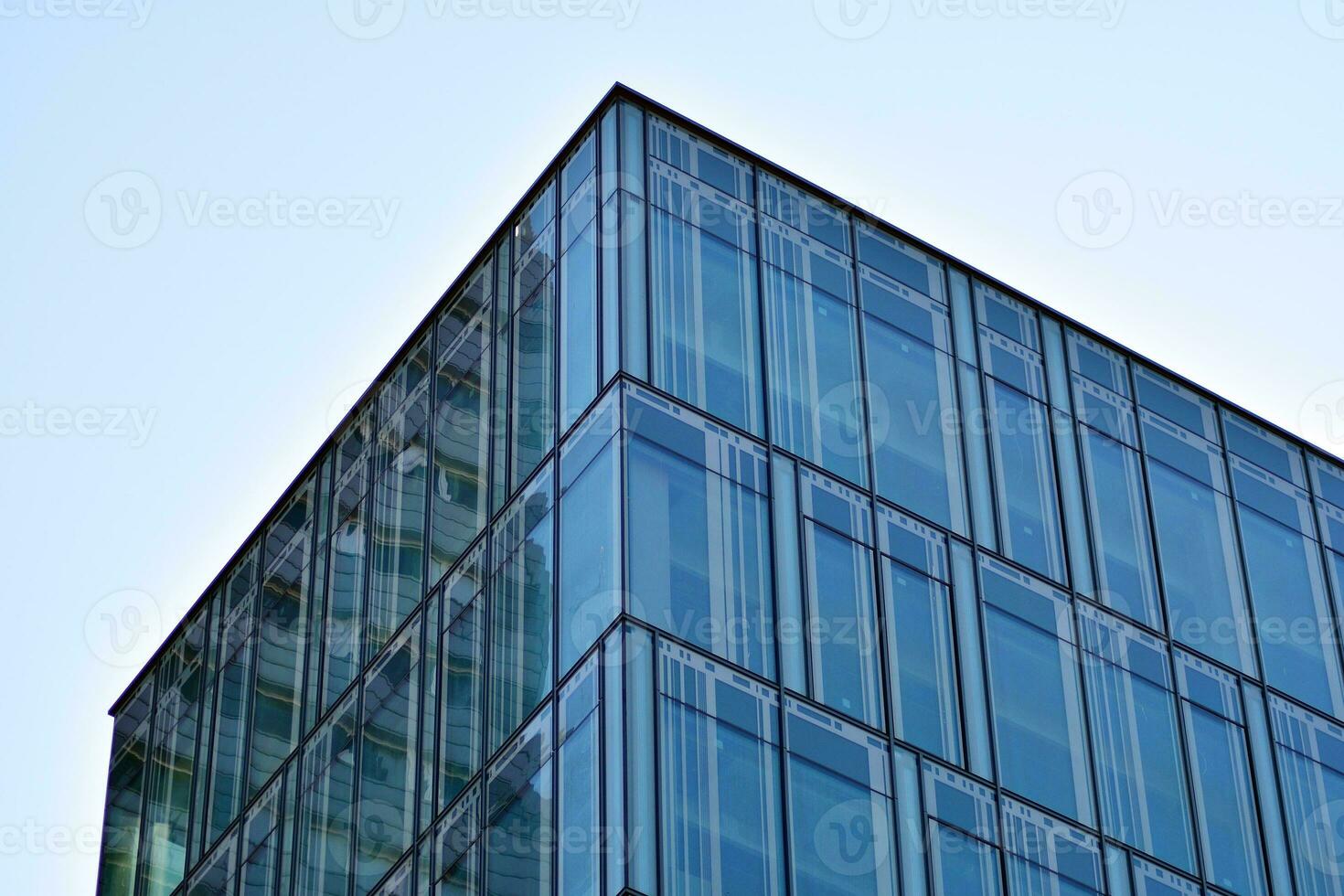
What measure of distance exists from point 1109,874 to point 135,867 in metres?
18.3

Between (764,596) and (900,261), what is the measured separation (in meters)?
7.48

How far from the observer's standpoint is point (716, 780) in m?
→ 28.3

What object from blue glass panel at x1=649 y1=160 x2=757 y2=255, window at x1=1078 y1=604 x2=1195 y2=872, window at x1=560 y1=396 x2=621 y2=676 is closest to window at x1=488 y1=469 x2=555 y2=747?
window at x1=560 y1=396 x2=621 y2=676

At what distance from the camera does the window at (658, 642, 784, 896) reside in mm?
27562

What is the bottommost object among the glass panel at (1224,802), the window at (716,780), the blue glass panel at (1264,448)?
the window at (716,780)

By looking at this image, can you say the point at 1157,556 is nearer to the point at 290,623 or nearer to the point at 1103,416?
the point at 1103,416

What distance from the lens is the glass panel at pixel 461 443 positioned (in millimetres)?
34219

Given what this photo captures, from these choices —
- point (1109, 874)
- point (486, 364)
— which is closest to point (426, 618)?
point (486, 364)

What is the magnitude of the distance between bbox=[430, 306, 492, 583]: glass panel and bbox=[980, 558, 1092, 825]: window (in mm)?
7129

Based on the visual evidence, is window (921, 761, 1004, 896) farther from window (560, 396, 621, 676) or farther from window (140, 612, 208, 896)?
window (140, 612, 208, 896)

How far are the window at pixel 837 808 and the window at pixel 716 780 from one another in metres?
0.31

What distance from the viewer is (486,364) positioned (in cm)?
3528

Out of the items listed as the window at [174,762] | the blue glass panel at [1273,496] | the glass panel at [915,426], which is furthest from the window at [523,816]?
the blue glass panel at [1273,496]

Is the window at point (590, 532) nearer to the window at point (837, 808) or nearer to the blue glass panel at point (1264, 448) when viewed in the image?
the window at point (837, 808)
